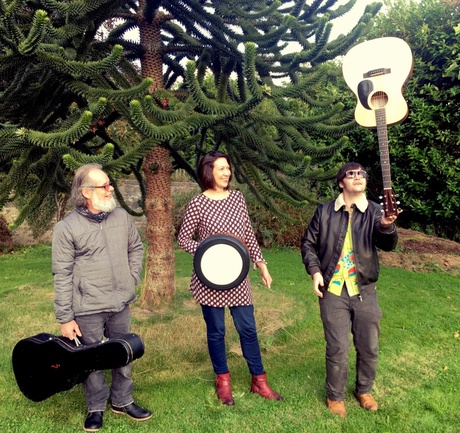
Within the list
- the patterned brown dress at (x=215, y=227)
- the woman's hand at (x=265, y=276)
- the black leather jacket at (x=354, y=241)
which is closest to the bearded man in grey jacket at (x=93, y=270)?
the patterned brown dress at (x=215, y=227)

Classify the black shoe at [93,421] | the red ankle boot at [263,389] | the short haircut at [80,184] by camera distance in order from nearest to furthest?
the short haircut at [80,184]
the black shoe at [93,421]
the red ankle boot at [263,389]

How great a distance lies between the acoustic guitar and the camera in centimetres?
276

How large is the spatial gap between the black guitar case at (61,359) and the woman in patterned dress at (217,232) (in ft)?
1.95

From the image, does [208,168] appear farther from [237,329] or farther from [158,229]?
[158,229]

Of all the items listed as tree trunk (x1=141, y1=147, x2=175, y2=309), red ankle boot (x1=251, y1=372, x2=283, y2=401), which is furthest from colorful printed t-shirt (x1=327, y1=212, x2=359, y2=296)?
tree trunk (x1=141, y1=147, x2=175, y2=309)

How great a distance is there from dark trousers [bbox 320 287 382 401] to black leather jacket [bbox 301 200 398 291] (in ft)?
0.38

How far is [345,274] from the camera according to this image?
279 centimetres

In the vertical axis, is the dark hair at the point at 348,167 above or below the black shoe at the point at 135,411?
above

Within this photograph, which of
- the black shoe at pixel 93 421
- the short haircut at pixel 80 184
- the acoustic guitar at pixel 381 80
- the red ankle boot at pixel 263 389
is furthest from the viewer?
the red ankle boot at pixel 263 389

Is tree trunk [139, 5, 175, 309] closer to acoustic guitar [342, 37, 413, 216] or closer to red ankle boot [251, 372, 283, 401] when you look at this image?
red ankle boot [251, 372, 283, 401]

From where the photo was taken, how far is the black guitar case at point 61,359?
2.44 meters

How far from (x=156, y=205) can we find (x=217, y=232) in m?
2.12

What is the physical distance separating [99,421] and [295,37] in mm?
3995

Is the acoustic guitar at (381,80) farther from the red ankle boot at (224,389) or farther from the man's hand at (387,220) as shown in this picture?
the red ankle boot at (224,389)
